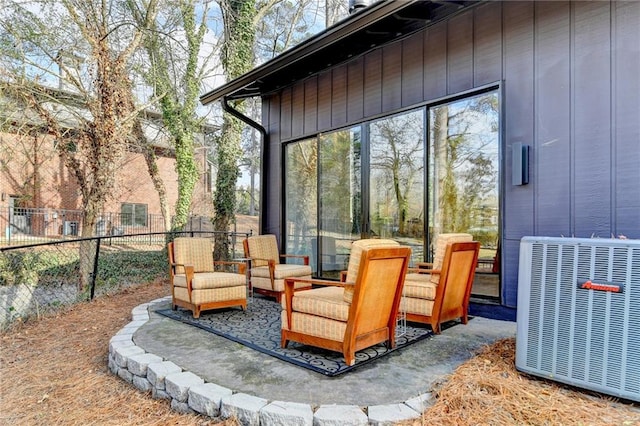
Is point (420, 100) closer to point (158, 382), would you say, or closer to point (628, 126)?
point (628, 126)

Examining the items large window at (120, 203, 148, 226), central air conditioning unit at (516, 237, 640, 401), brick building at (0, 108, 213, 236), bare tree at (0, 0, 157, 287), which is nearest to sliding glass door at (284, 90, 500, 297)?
central air conditioning unit at (516, 237, 640, 401)

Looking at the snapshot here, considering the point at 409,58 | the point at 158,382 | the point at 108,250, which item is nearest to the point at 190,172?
the point at 108,250

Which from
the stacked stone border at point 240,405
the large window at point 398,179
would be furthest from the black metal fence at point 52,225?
the stacked stone border at point 240,405

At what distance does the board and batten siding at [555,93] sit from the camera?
3.10 meters

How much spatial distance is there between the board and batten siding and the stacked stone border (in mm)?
2330

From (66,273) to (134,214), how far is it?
27.7 feet

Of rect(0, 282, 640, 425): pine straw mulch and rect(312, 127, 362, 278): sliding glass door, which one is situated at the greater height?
rect(312, 127, 362, 278): sliding glass door

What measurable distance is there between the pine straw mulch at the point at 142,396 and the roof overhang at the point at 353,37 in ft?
11.2

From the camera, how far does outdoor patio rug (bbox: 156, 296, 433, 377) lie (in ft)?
8.91

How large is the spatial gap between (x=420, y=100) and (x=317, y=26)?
882 cm

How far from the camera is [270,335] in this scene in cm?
343

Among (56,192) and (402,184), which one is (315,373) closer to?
(402,184)

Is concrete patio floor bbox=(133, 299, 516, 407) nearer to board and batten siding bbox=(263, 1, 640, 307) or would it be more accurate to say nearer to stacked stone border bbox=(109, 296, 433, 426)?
stacked stone border bbox=(109, 296, 433, 426)

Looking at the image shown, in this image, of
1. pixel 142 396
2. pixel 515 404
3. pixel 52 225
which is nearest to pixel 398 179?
pixel 515 404
